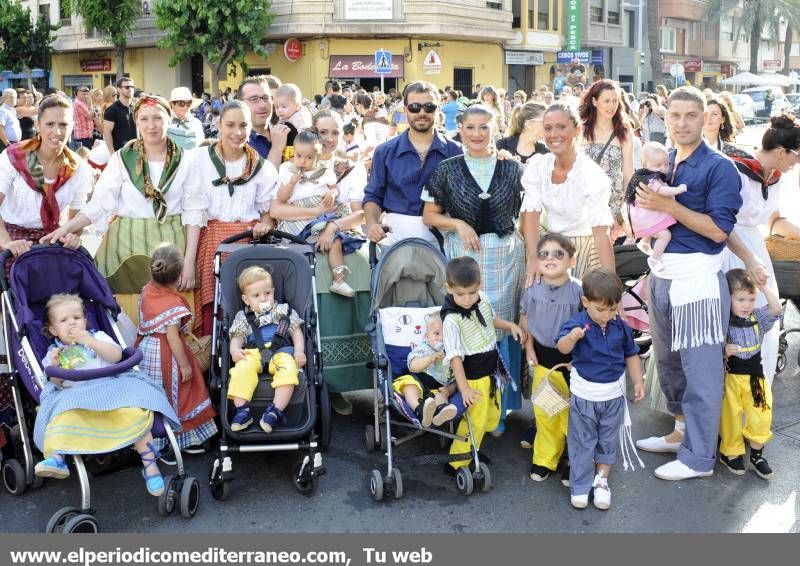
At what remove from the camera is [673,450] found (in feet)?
16.6

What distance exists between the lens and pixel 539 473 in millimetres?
4723

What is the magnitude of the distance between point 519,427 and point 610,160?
2.31 m

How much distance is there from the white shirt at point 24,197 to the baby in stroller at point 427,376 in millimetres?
2382

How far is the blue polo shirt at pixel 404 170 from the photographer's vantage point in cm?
532

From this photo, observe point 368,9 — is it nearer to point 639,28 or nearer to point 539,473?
point 639,28

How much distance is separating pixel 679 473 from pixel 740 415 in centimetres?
48

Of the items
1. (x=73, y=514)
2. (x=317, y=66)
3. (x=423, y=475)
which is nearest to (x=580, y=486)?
(x=423, y=475)

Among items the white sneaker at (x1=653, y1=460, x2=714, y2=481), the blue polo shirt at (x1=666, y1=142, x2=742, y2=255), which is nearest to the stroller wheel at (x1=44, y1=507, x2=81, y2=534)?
the white sneaker at (x1=653, y1=460, x2=714, y2=481)

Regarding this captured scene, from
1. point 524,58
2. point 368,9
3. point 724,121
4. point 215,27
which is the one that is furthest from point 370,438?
point 524,58

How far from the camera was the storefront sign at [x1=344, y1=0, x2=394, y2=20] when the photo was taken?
98.6 feet

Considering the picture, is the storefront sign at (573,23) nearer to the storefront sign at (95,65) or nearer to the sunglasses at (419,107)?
the storefront sign at (95,65)

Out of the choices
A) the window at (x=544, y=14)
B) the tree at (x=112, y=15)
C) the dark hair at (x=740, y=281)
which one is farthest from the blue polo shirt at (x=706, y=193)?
the window at (x=544, y=14)

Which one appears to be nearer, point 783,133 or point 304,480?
point 304,480

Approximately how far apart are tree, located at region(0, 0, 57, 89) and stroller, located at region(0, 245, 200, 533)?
35036mm
